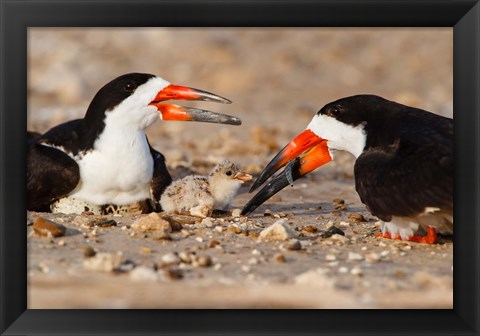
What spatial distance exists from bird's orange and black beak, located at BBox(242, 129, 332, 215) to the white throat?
73 mm

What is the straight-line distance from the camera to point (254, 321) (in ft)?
14.3

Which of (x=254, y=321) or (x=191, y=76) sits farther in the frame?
(x=191, y=76)

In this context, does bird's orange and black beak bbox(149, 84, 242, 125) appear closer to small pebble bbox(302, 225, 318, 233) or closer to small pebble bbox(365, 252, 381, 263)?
small pebble bbox(302, 225, 318, 233)

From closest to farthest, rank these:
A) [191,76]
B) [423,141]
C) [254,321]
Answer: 1. [254,321]
2. [423,141]
3. [191,76]

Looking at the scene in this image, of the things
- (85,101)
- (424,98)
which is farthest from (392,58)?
(85,101)

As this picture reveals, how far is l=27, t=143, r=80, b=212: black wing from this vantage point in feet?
19.4

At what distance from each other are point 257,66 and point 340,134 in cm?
1166

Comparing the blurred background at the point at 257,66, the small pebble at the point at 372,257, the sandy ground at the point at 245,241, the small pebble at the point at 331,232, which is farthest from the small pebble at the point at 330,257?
the blurred background at the point at 257,66

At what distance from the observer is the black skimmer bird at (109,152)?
19.4 feet
